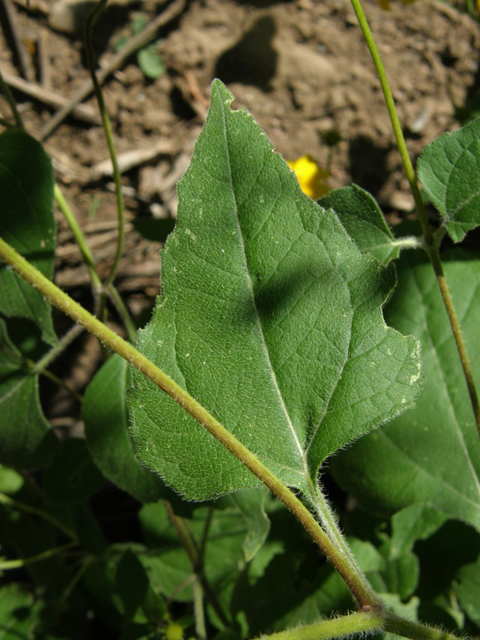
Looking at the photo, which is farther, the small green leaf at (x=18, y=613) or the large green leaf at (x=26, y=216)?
the small green leaf at (x=18, y=613)

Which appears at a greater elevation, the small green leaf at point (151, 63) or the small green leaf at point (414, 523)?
the small green leaf at point (151, 63)

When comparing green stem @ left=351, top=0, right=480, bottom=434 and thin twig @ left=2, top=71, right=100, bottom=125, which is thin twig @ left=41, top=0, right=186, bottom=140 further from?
green stem @ left=351, top=0, right=480, bottom=434

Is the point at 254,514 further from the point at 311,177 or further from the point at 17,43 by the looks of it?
the point at 17,43

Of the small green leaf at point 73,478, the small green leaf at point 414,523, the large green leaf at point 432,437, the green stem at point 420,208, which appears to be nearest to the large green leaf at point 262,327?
the green stem at point 420,208

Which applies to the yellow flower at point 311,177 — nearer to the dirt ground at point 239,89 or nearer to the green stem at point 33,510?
the dirt ground at point 239,89

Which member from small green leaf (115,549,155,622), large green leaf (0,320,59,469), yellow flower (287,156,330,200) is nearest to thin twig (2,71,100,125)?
yellow flower (287,156,330,200)

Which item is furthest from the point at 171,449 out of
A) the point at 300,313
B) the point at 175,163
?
the point at 175,163

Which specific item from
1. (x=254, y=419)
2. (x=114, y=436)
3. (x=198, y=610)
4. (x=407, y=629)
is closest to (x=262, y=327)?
(x=254, y=419)
